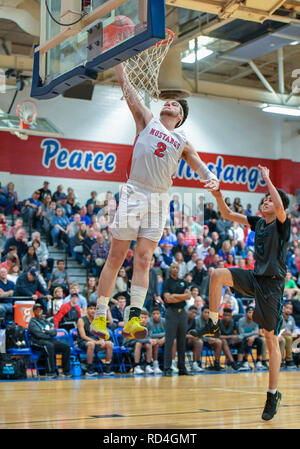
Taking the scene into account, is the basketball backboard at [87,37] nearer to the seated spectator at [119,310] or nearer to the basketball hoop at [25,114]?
the seated spectator at [119,310]

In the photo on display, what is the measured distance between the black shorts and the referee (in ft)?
18.7

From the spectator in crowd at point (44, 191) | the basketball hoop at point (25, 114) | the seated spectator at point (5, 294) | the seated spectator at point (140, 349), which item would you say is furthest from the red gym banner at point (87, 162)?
the seated spectator at point (140, 349)

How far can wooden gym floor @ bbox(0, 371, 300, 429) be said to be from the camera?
254 inches

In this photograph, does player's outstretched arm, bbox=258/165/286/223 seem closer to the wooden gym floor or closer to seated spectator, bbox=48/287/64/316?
the wooden gym floor

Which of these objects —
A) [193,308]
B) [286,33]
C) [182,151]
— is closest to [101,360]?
[193,308]

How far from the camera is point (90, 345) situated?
12.8m

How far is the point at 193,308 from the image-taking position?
14.6 meters

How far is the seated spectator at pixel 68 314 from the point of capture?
13.4 metres

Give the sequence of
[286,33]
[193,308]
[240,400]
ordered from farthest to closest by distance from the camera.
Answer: [286,33]
[193,308]
[240,400]

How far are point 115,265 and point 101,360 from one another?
7842mm

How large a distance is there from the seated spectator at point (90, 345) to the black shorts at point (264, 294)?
623 cm

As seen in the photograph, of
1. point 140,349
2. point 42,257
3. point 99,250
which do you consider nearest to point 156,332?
point 140,349

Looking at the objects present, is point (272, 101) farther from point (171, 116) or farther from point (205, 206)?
point (171, 116)

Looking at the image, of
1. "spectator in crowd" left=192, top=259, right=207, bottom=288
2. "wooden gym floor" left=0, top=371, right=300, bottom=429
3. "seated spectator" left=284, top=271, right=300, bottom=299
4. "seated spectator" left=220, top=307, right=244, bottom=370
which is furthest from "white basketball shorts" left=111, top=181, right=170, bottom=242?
"seated spectator" left=284, top=271, right=300, bottom=299
